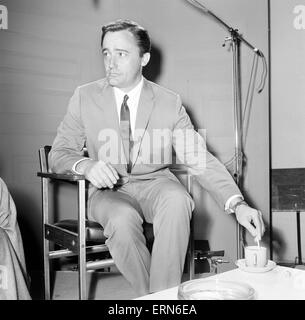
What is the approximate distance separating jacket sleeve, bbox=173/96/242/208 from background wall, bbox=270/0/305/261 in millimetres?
838

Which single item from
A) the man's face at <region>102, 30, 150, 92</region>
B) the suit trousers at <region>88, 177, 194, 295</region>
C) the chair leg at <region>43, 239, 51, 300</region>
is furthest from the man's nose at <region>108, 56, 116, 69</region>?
the chair leg at <region>43, 239, 51, 300</region>

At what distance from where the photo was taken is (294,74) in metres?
2.38

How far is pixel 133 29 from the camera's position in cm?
182

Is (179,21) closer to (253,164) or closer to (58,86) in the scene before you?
(58,86)

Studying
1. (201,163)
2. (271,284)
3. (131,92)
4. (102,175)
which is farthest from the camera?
(131,92)

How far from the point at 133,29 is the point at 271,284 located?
1.30 m

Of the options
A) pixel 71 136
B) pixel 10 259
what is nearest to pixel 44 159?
pixel 71 136

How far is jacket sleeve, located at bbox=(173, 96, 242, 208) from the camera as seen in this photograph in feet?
5.15

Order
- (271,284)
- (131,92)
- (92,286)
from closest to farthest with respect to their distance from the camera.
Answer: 1. (271,284)
2. (131,92)
3. (92,286)

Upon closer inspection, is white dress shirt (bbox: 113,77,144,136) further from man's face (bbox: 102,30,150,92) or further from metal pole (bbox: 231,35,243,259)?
metal pole (bbox: 231,35,243,259)

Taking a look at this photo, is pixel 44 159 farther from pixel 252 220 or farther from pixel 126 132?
pixel 252 220

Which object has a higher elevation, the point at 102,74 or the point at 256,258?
the point at 102,74

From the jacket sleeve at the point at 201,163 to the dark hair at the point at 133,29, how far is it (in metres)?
0.31

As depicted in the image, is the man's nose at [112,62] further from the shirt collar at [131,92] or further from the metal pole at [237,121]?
the metal pole at [237,121]
